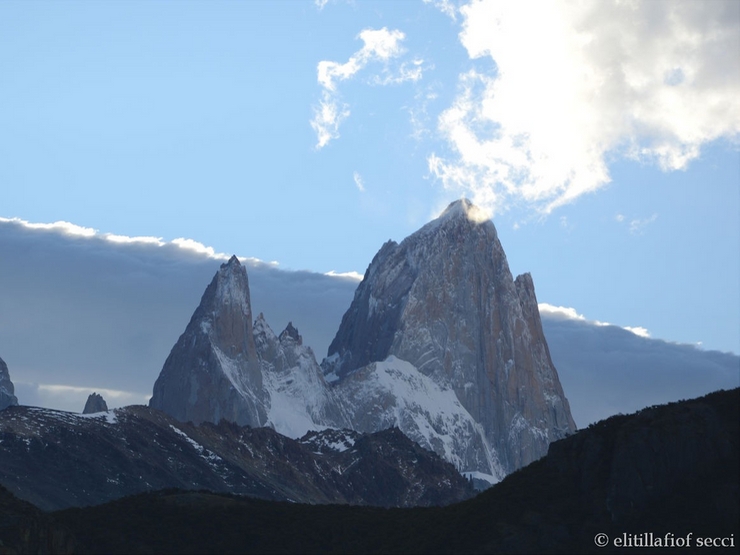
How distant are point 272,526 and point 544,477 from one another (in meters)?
Answer: 35.4

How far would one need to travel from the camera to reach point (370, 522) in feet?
611

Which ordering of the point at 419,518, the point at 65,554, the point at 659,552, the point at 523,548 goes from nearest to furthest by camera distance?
the point at 659,552 < the point at 523,548 < the point at 65,554 < the point at 419,518

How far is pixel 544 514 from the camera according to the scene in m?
164

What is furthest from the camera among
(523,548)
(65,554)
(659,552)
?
(65,554)

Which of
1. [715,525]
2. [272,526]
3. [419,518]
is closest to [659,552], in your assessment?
[715,525]

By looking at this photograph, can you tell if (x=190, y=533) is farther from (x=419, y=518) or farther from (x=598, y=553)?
(x=598, y=553)

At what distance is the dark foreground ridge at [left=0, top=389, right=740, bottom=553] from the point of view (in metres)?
157

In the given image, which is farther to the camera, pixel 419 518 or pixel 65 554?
pixel 419 518

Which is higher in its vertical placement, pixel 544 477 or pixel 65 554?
pixel 544 477

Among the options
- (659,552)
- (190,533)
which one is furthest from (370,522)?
(659,552)

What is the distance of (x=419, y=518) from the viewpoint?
7195 inches

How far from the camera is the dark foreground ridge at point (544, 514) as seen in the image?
516 ft

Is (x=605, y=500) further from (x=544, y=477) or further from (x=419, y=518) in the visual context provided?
(x=419, y=518)

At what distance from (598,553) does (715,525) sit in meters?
12.0
